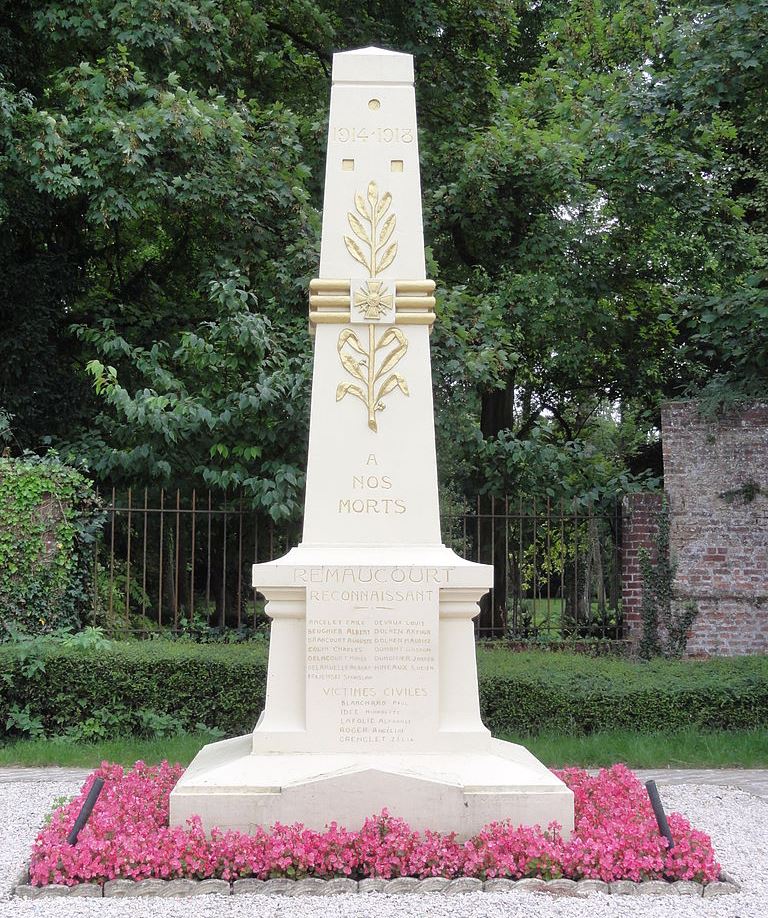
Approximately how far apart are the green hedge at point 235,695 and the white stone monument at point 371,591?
2.67 meters

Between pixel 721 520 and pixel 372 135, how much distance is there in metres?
6.70

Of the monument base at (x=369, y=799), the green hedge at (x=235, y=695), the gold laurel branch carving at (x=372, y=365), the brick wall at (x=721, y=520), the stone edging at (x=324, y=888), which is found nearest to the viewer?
the stone edging at (x=324, y=888)

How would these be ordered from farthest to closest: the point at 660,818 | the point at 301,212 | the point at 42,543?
1. the point at 301,212
2. the point at 42,543
3. the point at 660,818

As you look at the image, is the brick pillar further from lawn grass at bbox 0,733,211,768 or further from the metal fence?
lawn grass at bbox 0,733,211,768

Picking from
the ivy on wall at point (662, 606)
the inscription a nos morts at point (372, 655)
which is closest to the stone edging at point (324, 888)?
the inscription a nos morts at point (372, 655)

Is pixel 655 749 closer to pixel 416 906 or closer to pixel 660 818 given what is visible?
pixel 660 818

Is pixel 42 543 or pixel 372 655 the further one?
pixel 42 543

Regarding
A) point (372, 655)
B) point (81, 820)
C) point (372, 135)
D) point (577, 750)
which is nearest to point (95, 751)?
point (81, 820)

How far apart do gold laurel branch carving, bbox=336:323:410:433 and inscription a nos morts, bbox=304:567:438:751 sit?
0.92 m

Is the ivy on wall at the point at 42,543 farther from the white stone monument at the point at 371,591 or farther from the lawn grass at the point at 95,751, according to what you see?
the white stone monument at the point at 371,591

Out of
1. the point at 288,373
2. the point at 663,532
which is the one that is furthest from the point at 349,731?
the point at 663,532

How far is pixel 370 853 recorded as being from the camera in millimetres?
4582

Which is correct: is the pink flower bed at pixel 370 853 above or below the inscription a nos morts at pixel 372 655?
below

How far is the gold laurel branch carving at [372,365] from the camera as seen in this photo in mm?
5758
